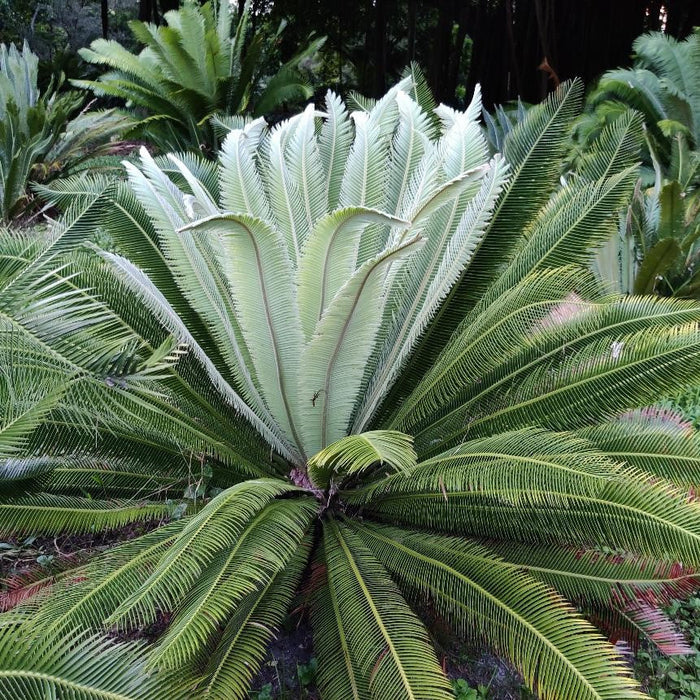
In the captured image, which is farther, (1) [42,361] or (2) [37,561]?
(2) [37,561]

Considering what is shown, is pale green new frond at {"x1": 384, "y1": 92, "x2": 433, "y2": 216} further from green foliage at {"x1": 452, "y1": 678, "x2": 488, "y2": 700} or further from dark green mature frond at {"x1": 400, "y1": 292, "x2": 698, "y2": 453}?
green foliage at {"x1": 452, "y1": 678, "x2": 488, "y2": 700}

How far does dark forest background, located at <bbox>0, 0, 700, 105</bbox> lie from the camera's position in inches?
419

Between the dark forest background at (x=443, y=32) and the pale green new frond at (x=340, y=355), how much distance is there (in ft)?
22.0

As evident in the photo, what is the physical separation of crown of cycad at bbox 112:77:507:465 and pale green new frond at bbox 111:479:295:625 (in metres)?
0.41

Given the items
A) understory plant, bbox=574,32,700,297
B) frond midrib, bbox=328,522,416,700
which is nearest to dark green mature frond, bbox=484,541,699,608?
frond midrib, bbox=328,522,416,700

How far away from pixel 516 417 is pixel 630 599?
0.58 meters

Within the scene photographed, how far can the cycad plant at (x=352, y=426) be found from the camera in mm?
1441

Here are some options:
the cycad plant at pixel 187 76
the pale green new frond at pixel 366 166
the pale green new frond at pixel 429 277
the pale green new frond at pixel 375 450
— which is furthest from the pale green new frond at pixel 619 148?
the cycad plant at pixel 187 76

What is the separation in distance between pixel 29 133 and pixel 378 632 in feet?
22.9

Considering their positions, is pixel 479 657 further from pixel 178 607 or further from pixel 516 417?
pixel 178 607

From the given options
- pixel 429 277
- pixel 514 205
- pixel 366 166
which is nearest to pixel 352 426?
pixel 429 277

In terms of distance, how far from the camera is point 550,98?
251 cm

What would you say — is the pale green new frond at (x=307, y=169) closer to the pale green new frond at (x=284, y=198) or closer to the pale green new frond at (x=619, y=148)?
the pale green new frond at (x=284, y=198)

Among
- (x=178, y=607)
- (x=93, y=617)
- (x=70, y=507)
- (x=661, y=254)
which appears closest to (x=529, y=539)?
(x=178, y=607)
